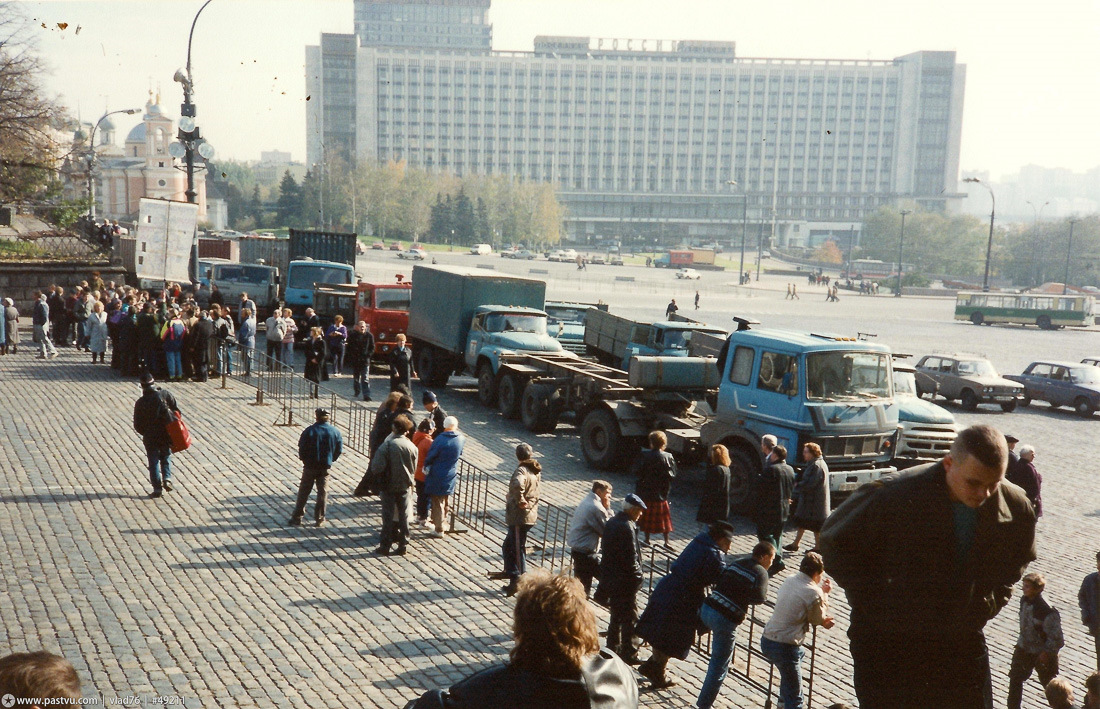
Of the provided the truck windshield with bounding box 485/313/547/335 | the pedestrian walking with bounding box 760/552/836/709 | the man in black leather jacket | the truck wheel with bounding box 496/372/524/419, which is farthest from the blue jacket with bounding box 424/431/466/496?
the truck windshield with bounding box 485/313/547/335

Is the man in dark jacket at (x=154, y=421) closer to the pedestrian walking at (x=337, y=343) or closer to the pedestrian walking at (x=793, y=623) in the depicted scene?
the pedestrian walking at (x=793, y=623)

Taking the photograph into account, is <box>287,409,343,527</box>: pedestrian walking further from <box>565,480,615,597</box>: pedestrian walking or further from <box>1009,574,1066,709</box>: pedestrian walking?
<box>1009,574,1066,709</box>: pedestrian walking

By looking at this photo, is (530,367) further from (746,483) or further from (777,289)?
(777,289)

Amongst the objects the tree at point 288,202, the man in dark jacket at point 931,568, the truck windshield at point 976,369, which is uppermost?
the tree at point 288,202

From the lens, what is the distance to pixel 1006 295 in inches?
2456

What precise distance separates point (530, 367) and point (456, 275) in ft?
12.8

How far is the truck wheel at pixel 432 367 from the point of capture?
24.1 meters

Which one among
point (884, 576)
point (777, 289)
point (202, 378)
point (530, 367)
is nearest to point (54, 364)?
point (202, 378)

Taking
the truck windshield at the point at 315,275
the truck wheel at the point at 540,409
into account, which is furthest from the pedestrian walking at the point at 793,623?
the truck windshield at the point at 315,275

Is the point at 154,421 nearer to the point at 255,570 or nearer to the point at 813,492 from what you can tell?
the point at 255,570

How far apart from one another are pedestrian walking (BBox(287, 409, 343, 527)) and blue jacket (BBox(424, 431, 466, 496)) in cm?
124

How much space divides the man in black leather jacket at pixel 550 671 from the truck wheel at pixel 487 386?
18.5 m

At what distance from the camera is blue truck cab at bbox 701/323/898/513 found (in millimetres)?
13883

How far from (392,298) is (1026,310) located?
4906cm
